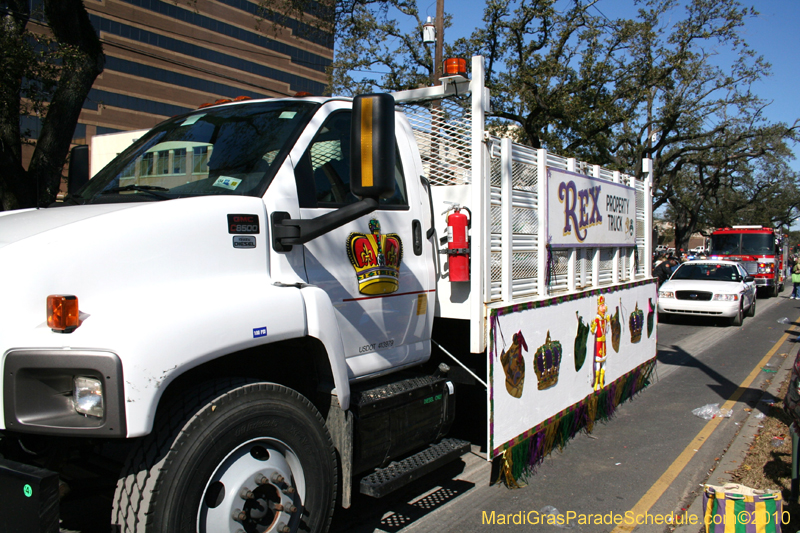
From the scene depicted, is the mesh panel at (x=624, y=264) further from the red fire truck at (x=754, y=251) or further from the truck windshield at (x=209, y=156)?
the red fire truck at (x=754, y=251)

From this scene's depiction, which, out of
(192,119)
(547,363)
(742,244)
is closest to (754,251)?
(742,244)

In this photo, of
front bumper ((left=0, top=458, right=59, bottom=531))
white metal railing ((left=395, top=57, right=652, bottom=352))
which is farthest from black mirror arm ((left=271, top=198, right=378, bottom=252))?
white metal railing ((left=395, top=57, right=652, bottom=352))

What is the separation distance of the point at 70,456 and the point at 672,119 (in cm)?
2599

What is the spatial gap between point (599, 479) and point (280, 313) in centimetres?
330

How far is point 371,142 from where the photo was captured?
104 inches

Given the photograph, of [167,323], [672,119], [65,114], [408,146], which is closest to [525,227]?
[408,146]

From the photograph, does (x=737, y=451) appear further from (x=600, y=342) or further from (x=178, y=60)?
(x=178, y=60)

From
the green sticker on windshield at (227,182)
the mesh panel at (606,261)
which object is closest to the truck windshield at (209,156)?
the green sticker on windshield at (227,182)

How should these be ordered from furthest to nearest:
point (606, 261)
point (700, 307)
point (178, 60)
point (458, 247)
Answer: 1. point (178, 60)
2. point (700, 307)
3. point (606, 261)
4. point (458, 247)

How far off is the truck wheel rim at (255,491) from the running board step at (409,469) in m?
0.54

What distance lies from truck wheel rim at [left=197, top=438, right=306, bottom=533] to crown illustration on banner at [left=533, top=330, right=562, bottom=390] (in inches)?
94.7

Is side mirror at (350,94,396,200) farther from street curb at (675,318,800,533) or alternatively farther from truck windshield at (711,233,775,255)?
truck windshield at (711,233,775,255)

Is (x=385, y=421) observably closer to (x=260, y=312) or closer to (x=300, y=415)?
(x=300, y=415)

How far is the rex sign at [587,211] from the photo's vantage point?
16.8ft
